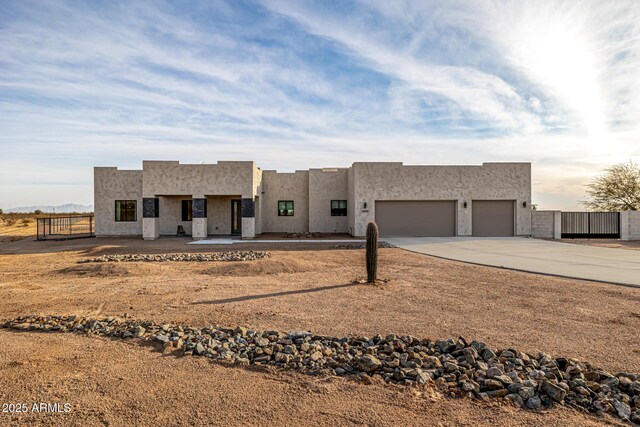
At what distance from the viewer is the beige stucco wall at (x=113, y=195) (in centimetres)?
2395

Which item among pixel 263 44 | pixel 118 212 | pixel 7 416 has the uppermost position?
pixel 263 44

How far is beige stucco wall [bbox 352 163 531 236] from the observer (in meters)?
23.0

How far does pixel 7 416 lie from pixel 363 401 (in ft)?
11.1

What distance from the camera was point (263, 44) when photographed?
1465 cm

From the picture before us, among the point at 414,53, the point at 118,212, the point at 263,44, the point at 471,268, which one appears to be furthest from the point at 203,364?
the point at 118,212

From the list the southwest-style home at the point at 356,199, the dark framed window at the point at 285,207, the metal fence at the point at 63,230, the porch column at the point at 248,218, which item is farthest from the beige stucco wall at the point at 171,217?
the dark framed window at the point at 285,207

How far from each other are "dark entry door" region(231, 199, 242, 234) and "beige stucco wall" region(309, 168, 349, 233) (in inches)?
193

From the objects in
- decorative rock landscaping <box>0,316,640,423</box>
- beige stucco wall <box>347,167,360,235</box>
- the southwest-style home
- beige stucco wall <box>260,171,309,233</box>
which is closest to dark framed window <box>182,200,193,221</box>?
the southwest-style home

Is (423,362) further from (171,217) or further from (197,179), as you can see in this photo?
(171,217)

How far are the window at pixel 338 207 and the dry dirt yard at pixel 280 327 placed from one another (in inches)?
539

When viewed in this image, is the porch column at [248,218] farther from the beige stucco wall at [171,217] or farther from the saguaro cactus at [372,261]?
the saguaro cactus at [372,261]

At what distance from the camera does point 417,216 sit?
23422mm

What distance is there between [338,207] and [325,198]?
1137 millimetres

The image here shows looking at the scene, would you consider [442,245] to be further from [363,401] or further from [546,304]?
[363,401]
